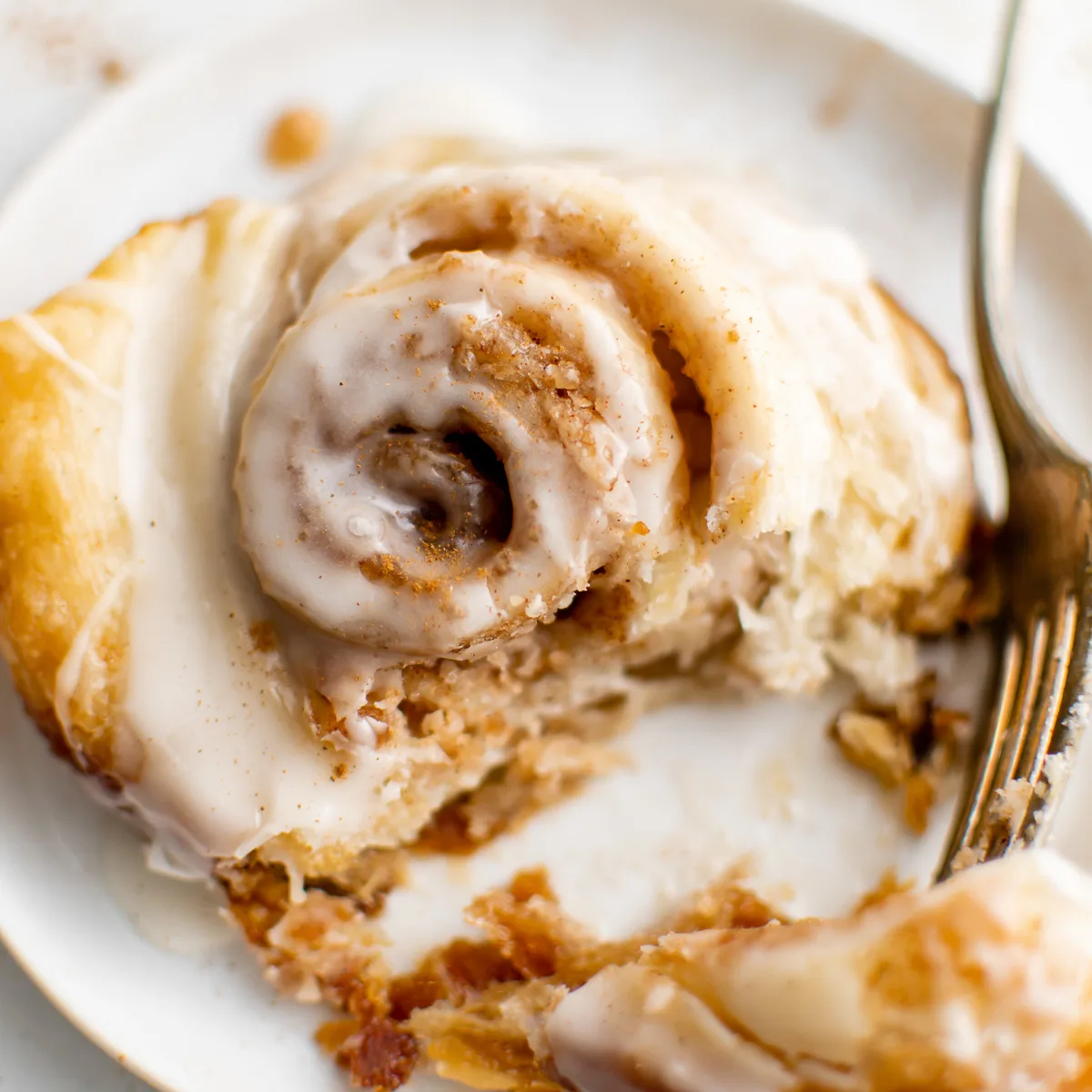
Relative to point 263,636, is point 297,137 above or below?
above

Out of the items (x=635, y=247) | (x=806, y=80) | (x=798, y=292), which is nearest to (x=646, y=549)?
(x=635, y=247)

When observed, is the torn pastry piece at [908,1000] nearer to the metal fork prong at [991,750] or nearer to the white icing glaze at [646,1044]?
the white icing glaze at [646,1044]

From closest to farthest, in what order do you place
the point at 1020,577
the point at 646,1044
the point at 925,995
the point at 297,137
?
the point at 925,995 → the point at 646,1044 → the point at 1020,577 → the point at 297,137

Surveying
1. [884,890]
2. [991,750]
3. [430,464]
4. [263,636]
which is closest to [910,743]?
[991,750]

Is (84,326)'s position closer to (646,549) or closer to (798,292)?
(646,549)

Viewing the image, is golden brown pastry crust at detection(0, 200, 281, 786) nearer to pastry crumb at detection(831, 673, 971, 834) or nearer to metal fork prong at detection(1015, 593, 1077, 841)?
pastry crumb at detection(831, 673, 971, 834)

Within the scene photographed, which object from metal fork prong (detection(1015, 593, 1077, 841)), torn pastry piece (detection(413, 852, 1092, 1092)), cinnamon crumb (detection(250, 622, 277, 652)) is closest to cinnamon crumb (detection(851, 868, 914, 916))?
metal fork prong (detection(1015, 593, 1077, 841))

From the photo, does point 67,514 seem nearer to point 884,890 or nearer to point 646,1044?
point 646,1044

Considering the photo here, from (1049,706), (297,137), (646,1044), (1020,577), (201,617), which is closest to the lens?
(646,1044)
